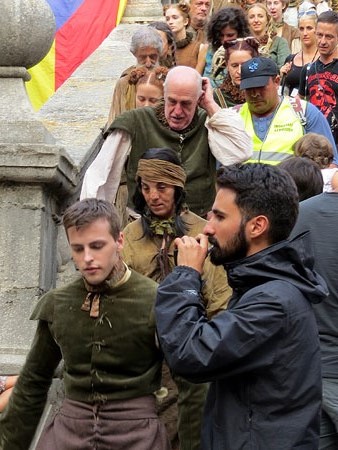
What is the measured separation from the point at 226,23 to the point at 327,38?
32.4 inches

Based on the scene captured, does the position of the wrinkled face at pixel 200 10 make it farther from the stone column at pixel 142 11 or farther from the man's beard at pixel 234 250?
the man's beard at pixel 234 250

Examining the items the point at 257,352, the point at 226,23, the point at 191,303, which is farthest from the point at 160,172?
the point at 226,23

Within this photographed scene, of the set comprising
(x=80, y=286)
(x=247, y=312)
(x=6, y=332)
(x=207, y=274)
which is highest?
(x=247, y=312)

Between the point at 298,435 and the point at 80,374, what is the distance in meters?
1.08

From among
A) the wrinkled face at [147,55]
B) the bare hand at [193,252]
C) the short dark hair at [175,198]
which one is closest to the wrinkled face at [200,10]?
the wrinkled face at [147,55]

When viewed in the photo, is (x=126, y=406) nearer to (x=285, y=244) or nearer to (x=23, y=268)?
(x=285, y=244)

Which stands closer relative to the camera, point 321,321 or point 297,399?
point 297,399

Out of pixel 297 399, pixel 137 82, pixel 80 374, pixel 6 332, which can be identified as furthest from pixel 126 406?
pixel 137 82

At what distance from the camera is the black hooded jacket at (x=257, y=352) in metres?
4.12

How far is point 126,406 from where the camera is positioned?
15.8 ft

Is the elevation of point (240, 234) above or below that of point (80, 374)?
above

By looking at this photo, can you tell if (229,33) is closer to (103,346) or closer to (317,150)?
(317,150)

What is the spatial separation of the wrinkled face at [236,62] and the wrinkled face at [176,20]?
3.26m

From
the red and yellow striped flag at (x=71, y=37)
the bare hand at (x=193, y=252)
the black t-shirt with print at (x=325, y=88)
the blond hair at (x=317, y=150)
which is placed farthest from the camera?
the red and yellow striped flag at (x=71, y=37)
